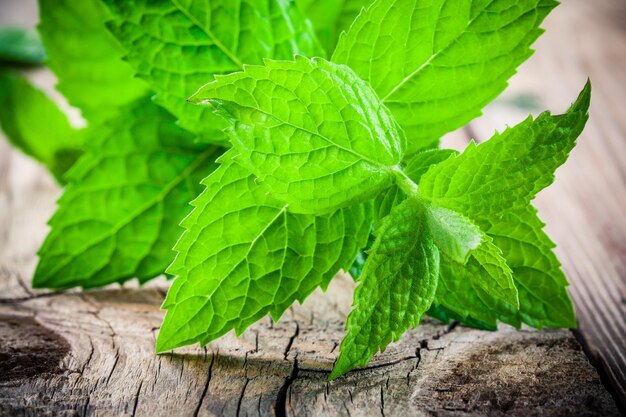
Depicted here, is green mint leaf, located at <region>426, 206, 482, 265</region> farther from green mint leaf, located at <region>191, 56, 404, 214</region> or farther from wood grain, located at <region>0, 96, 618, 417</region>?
wood grain, located at <region>0, 96, 618, 417</region>

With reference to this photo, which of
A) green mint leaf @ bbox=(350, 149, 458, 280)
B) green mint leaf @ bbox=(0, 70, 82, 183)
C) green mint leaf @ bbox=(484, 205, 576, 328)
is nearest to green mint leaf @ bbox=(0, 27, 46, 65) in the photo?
green mint leaf @ bbox=(0, 70, 82, 183)

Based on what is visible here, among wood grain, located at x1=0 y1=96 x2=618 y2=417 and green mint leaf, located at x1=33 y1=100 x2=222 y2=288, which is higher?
green mint leaf, located at x1=33 y1=100 x2=222 y2=288

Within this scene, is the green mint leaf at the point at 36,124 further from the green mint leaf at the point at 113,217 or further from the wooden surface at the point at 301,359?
the green mint leaf at the point at 113,217

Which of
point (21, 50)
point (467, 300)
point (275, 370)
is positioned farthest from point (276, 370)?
point (21, 50)

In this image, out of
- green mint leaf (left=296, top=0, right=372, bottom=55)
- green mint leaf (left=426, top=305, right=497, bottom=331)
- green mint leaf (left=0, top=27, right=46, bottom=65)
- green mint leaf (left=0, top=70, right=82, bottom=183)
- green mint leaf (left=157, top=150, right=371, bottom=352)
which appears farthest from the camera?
green mint leaf (left=0, top=27, right=46, bottom=65)

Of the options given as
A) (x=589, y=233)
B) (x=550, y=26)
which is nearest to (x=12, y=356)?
(x=589, y=233)

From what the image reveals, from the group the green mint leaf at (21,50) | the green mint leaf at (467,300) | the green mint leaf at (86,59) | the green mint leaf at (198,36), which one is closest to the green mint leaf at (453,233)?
the green mint leaf at (467,300)

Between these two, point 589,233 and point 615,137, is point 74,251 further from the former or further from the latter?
point 615,137
